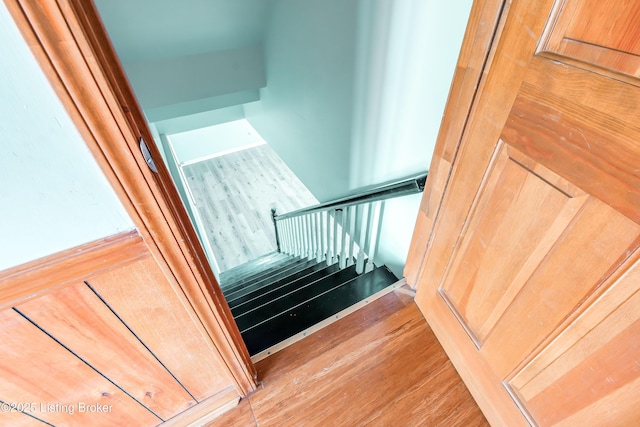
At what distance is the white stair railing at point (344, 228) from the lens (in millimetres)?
1622

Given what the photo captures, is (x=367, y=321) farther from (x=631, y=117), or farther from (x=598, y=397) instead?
(x=631, y=117)

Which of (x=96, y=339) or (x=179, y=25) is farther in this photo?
(x=179, y=25)

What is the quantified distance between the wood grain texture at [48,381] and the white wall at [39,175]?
0.18 m

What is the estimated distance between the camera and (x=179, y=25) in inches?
118

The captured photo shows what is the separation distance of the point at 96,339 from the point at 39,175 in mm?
449

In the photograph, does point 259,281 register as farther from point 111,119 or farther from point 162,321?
point 111,119

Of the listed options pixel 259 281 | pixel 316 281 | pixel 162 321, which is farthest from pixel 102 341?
pixel 259 281

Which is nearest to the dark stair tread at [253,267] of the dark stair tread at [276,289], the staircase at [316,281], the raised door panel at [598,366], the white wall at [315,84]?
the staircase at [316,281]

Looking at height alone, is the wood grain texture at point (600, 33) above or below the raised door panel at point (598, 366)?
above

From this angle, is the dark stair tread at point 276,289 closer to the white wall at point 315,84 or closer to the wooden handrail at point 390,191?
the wooden handrail at point 390,191

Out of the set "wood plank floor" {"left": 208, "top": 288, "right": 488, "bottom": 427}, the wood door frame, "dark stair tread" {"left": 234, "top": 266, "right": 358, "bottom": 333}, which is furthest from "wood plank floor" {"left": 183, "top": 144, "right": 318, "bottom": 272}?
the wood door frame

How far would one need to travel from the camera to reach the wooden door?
20.5 inches

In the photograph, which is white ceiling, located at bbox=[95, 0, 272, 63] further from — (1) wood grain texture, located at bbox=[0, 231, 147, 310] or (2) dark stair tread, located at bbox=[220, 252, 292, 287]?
(1) wood grain texture, located at bbox=[0, 231, 147, 310]

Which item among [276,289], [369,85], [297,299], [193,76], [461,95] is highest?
[193,76]
